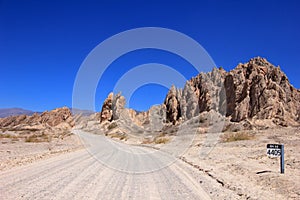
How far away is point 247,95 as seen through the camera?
55.2 meters

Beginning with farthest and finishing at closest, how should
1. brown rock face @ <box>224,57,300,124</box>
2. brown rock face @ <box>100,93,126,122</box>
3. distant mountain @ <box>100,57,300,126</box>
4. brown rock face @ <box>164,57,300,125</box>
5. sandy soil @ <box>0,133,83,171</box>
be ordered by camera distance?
brown rock face @ <box>100,93,126,122</box>, distant mountain @ <box>100,57,300,126</box>, brown rock face @ <box>164,57,300,125</box>, brown rock face @ <box>224,57,300,124</box>, sandy soil @ <box>0,133,83,171</box>

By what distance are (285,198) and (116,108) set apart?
113m

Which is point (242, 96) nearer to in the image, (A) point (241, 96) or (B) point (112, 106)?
(A) point (241, 96)

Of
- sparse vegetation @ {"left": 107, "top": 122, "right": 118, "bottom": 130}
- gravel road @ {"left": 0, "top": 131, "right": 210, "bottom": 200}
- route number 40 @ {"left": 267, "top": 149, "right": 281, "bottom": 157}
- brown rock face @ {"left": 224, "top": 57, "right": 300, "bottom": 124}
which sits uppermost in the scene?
brown rock face @ {"left": 224, "top": 57, "right": 300, "bottom": 124}

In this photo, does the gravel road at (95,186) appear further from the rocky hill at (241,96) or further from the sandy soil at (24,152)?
the rocky hill at (241,96)

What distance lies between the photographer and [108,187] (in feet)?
29.6

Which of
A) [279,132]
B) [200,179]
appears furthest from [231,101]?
[200,179]

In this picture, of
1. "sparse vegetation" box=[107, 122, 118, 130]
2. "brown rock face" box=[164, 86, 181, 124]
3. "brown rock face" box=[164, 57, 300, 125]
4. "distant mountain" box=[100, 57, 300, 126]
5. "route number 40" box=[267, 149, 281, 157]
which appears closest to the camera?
"route number 40" box=[267, 149, 281, 157]

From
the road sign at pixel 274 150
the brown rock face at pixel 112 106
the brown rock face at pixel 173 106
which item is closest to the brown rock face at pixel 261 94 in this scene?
the brown rock face at pixel 173 106

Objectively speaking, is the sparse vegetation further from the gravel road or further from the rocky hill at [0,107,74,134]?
the gravel road

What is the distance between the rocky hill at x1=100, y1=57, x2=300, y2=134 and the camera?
49656 mm

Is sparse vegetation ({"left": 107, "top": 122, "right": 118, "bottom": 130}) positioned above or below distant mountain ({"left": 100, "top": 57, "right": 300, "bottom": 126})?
below

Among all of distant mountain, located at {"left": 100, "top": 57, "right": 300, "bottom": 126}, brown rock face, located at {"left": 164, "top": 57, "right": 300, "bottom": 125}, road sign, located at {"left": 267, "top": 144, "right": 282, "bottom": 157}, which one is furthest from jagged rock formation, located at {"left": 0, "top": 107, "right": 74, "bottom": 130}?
road sign, located at {"left": 267, "top": 144, "right": 282, "bottom": 157}

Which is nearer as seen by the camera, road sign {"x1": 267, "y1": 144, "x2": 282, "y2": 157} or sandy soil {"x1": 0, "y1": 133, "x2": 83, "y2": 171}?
road sign {"x1": 267, "y1": 144, "x2": 282, "y2": 157}
